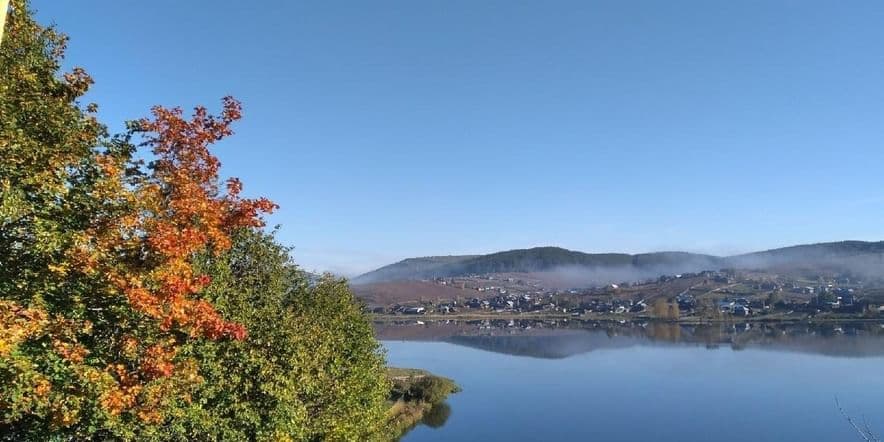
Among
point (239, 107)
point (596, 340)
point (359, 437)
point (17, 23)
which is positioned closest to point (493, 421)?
point (359, 437)

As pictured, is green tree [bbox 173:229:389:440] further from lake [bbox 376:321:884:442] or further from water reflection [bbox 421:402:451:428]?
water reflection [bbox 421:402:451:428]

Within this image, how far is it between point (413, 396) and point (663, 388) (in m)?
37.3

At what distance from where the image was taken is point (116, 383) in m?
13.6

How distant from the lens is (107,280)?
13.5m

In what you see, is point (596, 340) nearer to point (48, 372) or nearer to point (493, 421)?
point (493, 421)

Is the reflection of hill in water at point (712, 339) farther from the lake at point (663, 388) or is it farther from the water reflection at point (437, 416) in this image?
the water reflection at point (437, 416)

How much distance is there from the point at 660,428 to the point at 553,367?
5542cm

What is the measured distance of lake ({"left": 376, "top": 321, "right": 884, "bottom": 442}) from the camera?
60.6 metres

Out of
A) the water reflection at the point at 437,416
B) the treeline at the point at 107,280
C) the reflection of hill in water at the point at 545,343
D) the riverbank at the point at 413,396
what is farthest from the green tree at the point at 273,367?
the reflection of hill in water at the point at 545,343

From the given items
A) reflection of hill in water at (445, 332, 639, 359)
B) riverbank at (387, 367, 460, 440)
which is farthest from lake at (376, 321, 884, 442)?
riverbank at (387, 367, 460, 440)

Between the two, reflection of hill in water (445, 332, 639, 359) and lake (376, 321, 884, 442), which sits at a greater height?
lake (376, 321, 884, 442)

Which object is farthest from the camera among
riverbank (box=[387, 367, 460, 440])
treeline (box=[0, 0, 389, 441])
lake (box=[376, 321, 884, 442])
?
riverbank (box=[387, 367, 460, 440])

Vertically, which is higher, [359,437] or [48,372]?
[48,372]

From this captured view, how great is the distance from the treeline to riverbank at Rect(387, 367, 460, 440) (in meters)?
45.3
